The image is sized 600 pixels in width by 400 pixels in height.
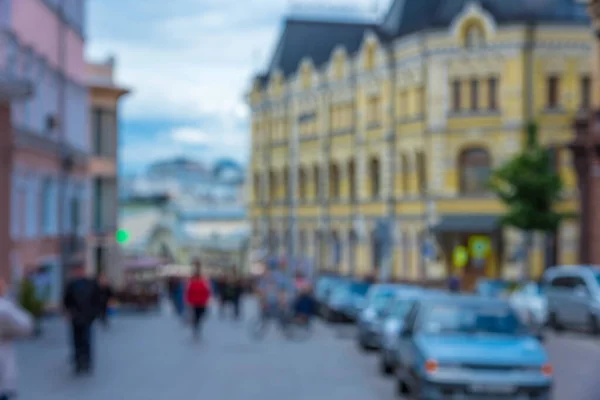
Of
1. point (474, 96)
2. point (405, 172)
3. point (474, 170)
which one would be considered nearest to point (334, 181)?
point (405, 172)

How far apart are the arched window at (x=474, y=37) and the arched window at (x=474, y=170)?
446 centimetres

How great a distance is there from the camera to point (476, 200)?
2194 inches

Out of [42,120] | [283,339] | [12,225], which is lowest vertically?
[283,339]

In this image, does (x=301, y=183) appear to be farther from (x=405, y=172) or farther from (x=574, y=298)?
(x=574, y=298)

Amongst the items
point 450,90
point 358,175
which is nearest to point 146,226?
point 358,175

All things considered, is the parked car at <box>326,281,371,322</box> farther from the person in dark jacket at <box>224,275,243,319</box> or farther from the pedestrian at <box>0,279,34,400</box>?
the pedestrian at <box>0,279,34,400</box>

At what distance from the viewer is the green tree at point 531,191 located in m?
45.4

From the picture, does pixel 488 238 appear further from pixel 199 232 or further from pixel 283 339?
pixel 199 232

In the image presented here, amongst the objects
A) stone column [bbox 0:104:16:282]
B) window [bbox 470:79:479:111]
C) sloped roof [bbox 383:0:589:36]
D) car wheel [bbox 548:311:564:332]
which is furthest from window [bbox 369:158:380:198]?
stone column [bbox 0:104:16:282]

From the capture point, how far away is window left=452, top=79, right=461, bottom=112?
5650cm

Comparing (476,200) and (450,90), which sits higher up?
(450,90)

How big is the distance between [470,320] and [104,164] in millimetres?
36785

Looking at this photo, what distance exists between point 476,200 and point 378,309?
31.4 meters

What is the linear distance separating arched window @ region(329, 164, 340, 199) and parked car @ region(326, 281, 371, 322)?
29.9 m
